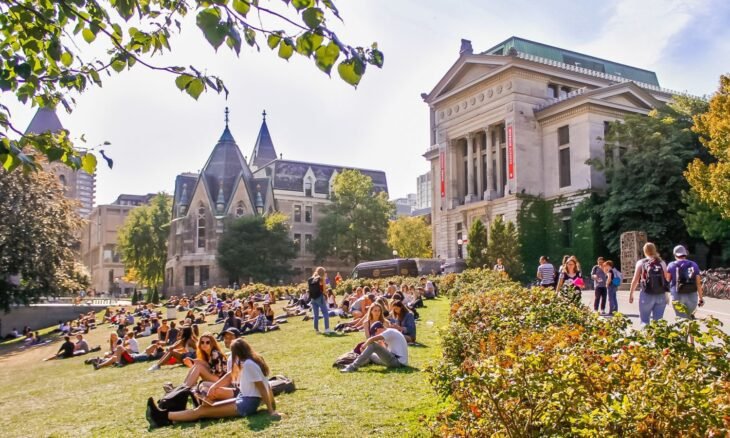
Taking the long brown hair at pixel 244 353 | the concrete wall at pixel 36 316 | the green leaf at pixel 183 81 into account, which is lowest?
the concrete wall at pixel 36 316

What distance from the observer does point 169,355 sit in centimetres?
1714

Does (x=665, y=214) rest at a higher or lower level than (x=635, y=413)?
higher

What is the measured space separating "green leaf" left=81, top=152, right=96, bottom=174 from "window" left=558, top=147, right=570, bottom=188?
51080 mm

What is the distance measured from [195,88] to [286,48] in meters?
1.17

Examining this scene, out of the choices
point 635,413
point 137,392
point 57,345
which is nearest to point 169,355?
point 137,392

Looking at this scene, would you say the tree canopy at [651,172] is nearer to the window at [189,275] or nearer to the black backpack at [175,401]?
the black backpack at [175,401]

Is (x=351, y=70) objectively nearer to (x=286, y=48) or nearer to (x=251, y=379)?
(x=286, y=48)

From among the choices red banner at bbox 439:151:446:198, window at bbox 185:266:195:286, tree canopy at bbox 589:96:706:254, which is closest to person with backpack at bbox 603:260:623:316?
tree canopy at bbox 589:96:706:254

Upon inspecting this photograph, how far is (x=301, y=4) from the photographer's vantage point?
5.12 meters

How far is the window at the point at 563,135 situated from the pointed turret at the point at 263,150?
156 feet

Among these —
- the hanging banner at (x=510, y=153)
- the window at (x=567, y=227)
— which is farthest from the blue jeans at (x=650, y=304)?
the hanging banner at (x=510, y=153)

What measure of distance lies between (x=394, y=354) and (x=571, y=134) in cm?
4367

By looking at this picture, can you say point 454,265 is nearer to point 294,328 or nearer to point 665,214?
point 665,214

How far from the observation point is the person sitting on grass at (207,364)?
12.0 meters
